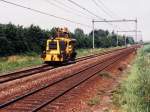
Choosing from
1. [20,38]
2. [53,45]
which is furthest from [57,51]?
[20,38]

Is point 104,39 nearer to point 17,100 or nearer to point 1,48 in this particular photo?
point 1,48

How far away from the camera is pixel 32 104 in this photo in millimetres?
13562

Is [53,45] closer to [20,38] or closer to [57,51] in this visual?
[57,51]

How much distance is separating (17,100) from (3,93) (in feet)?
7.21

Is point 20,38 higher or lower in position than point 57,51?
higher

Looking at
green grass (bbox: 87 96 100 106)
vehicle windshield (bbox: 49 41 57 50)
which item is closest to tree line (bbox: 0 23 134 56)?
vehicle windshield (bbox: 49 41 57 50)

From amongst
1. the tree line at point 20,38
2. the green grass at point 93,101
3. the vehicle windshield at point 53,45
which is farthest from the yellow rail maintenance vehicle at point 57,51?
the green grass at point 93,101

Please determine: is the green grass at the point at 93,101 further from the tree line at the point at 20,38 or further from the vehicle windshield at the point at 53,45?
the tree line at the point at 20,38

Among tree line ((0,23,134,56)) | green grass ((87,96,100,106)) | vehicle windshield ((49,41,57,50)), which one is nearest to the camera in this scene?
green grass ((87,96,100,106))

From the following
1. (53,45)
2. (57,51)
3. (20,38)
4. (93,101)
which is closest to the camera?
(93,101)

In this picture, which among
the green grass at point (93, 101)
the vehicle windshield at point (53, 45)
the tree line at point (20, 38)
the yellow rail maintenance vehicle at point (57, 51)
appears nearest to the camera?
the green grass at point (93, 101)

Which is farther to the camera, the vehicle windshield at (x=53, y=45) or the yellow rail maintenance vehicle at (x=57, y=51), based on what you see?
the vehicle windshield at (x=53, y=45)

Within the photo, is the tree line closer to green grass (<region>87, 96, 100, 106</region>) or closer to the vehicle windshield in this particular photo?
the vehicle windshield

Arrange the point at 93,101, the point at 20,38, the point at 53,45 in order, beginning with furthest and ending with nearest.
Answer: the point at 20,38, the point at 53,45, the point at 93,101
